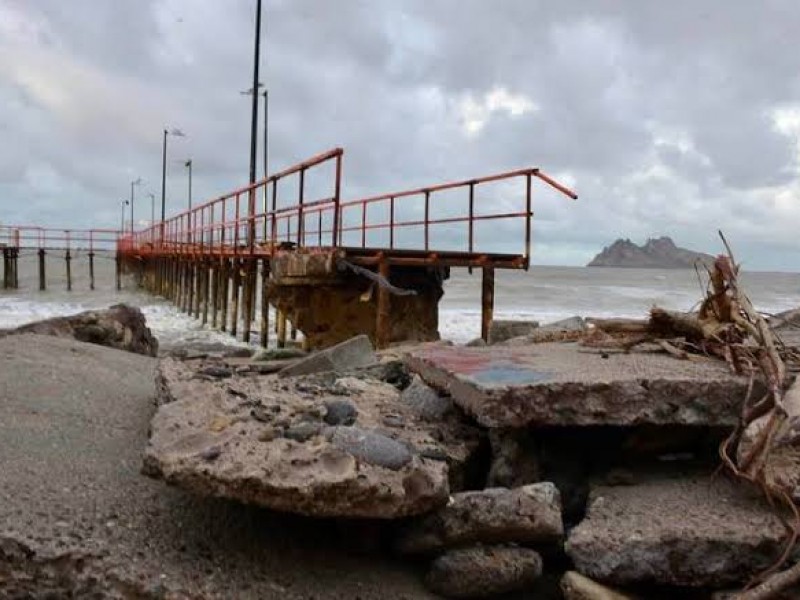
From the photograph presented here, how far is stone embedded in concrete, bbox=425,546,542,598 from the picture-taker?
277 cm

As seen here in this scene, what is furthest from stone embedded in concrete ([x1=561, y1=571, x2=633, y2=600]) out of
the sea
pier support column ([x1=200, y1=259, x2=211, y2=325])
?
pier support column ([x1=200, y1=259, x2=211, y2=325])

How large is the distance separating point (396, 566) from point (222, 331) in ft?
49.0

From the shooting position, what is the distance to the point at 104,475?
317 cm

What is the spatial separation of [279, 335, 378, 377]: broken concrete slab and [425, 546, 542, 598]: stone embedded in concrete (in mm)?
2336

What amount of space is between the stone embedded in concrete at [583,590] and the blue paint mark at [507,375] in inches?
29.1

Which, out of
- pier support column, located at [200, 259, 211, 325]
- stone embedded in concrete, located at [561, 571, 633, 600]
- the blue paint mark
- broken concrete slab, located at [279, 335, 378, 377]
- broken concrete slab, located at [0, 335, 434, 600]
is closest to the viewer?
broken concrete slab, located at [0, 335, 434, 600]

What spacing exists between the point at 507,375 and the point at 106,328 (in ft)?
20.4

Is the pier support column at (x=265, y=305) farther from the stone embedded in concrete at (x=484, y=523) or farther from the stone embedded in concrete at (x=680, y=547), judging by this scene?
the stone embedded in concrete at (x=680, y=547)

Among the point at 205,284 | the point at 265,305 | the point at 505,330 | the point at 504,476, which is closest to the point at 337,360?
the point at 504,476

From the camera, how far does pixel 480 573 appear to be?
2.78 metres

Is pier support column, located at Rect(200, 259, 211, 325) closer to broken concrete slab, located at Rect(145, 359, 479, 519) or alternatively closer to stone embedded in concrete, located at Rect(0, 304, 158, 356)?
stone embedded in concrete, located at Rect(0, 304, 158, 356)

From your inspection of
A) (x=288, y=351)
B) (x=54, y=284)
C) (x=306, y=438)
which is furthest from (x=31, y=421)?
(x=54, y=284)

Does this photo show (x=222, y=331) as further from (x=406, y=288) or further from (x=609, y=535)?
(x=609, y=535)

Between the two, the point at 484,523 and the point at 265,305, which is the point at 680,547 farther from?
the point at 265,305
